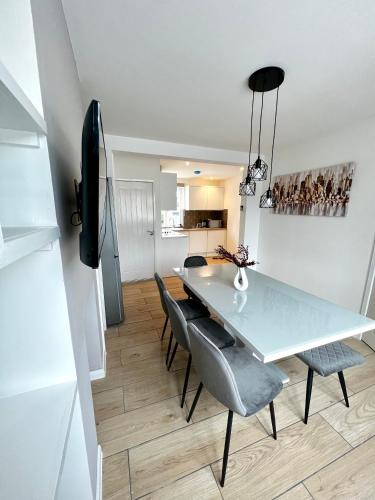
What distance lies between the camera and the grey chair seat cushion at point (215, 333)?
160 centimetres

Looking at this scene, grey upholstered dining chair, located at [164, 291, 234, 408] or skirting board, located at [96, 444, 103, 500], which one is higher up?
grey upholstered dining chair, located at [164, 291, 234, 408]

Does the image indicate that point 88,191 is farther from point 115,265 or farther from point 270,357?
point 115,265

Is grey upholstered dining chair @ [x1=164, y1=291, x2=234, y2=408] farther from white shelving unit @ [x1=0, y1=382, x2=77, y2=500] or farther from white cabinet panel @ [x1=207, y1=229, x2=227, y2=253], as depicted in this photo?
white cabinet panel @ [x1=207, y1=229, x2=227, y2=253]

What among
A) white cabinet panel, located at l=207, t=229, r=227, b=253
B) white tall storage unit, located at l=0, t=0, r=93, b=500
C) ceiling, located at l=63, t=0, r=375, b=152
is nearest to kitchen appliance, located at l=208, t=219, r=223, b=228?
white cabinet panel, located at l=207, t=229, r=227, b=253

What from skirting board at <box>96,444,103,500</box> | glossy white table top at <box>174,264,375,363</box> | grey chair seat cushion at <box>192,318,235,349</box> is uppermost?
glossy white table top at <box>174,264,375,363</box>

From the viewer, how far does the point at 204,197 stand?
6.06 m

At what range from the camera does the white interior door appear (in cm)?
376

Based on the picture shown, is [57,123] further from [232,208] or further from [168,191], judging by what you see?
[232,208]

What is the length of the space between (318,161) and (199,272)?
2214mm

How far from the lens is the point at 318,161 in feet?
8.73

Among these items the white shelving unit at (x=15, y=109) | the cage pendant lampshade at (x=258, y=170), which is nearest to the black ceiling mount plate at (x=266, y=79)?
the cage pendant lampshade at (x=258, y=170)

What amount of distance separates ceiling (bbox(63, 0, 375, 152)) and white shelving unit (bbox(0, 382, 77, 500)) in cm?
174

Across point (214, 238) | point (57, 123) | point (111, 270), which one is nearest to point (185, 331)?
point (57, 123)

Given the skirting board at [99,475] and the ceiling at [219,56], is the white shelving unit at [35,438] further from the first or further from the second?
the ceiling at [219,56]
